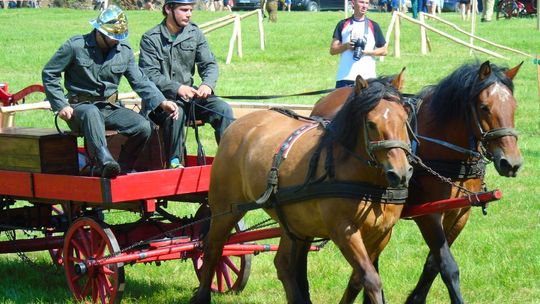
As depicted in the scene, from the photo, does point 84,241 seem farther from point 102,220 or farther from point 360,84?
point 360,84

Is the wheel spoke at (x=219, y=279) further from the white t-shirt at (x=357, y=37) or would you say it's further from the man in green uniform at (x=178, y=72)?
the white t-shirt at (x=357, y=37)

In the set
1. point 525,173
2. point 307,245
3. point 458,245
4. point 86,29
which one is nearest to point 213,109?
point 307,245

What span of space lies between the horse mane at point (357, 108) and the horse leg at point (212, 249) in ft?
4.35

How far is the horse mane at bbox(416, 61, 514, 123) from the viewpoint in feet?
20.7

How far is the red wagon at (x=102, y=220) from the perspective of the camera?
22.6ft

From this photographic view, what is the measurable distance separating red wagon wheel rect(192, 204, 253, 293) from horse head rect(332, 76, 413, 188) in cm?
205

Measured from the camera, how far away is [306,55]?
2497 cm

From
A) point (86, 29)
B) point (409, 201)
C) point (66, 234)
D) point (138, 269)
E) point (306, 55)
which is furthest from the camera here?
point (86, 29)

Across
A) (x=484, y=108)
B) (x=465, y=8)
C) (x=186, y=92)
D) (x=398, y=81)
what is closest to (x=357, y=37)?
(x=186, y=92)

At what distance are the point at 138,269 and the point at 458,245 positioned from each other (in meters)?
2.81

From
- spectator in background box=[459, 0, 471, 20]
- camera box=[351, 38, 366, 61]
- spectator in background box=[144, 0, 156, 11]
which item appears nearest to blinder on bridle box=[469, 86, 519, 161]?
camera box=[351, 38, 366, 61]

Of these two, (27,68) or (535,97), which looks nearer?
(535,97)

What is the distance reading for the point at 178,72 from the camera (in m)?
7.76

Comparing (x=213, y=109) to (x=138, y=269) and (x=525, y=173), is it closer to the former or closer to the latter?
(x=138, y=269)
